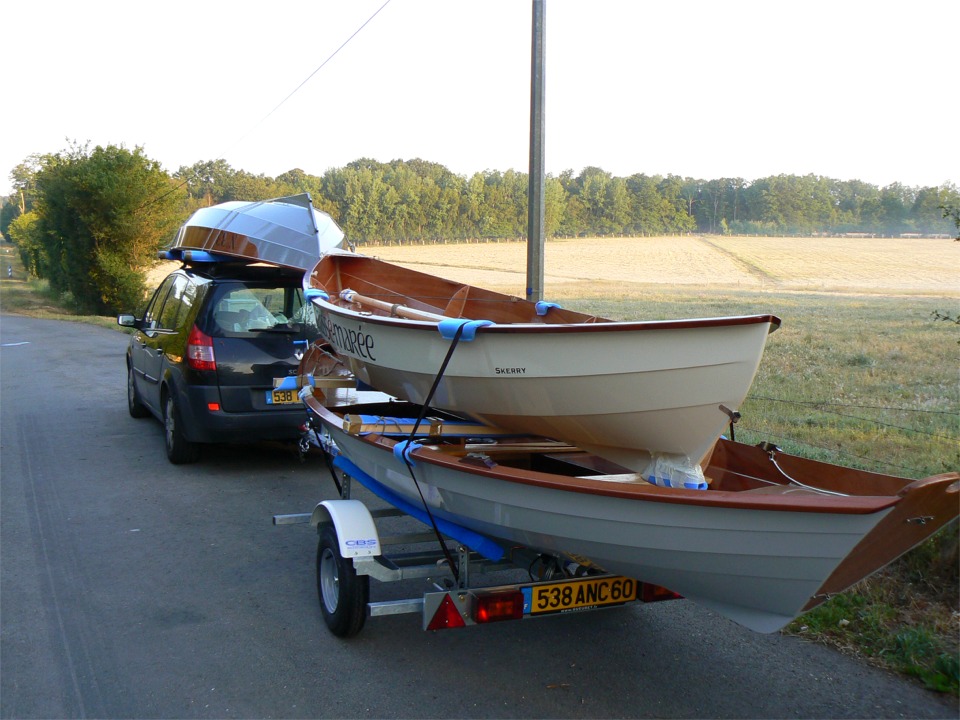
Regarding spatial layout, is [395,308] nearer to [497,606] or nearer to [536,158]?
[497,606]

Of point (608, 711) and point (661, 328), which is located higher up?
point (661, 328)

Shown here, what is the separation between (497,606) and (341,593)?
99 centimetres

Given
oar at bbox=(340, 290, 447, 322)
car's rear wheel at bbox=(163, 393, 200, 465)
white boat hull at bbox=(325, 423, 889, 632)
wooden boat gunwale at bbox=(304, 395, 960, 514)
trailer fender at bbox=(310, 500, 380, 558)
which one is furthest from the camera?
car's rear wheel at bbox=(163, 393, 200, 465)

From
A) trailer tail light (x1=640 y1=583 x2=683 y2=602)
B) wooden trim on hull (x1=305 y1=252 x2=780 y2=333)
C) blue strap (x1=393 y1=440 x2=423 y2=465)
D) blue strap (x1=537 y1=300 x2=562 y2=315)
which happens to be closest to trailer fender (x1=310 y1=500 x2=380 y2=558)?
blue strap (x1=393 y1=440 x2=423 y2=465)

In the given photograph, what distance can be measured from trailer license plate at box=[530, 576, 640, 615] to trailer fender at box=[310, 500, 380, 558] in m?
0.86

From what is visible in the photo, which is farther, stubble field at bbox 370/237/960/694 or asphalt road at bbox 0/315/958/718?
stubble field at bbox 370/237/960/694

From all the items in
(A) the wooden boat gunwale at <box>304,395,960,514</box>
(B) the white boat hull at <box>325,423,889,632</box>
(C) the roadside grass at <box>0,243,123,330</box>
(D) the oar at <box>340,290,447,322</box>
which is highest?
(D) the oar at <box>340,290,447,322</box>

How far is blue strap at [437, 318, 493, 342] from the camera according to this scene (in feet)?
12.6

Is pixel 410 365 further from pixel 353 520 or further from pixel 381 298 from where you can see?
pixel 381 298

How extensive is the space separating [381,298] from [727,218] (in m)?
47.3

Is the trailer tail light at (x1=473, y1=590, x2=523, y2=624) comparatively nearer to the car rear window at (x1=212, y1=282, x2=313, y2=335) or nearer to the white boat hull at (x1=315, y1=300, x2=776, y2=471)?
the white boat hull at (x1=315, y1=300, x2=776, y2=471)

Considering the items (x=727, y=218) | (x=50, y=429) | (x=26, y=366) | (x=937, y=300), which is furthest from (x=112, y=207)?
(x=727, y=218)

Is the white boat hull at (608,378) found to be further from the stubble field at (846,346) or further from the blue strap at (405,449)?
the stubble field at (846,346)

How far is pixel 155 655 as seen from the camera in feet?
14.2
